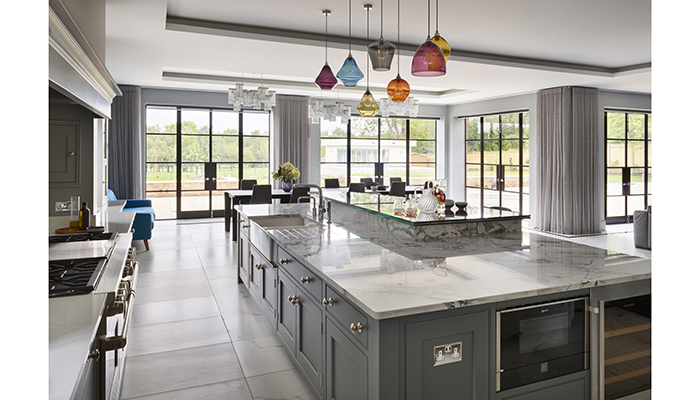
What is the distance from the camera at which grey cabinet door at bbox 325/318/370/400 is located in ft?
6.08

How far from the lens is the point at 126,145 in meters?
8.75

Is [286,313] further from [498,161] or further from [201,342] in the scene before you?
[498,161]

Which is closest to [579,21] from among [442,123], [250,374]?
[250,374]

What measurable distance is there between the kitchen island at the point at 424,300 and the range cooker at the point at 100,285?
0.85 m

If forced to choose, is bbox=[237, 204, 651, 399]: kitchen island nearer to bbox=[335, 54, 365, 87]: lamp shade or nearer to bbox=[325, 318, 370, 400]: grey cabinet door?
bbox=[325, 318, 370, 400]: grey cabinet door

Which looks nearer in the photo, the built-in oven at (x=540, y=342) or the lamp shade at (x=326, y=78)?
the built-in oven at (x=540, y=342)

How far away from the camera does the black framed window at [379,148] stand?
419 inches

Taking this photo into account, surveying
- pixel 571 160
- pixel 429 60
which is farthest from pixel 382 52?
pixel 571 160

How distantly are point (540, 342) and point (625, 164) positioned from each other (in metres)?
8.76

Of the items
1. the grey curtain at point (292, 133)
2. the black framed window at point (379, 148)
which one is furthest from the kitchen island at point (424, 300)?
the black framed window at point (379, 148)

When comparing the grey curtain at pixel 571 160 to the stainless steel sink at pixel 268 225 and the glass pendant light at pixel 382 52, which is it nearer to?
the stainless steel sink at pixel 268 225
